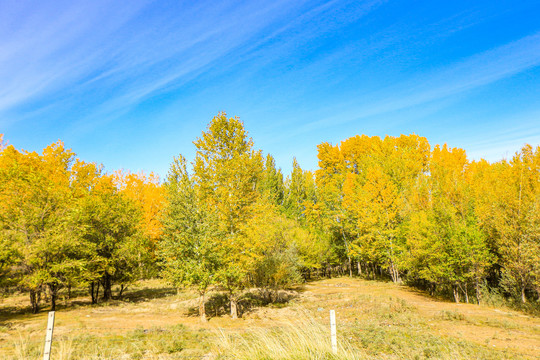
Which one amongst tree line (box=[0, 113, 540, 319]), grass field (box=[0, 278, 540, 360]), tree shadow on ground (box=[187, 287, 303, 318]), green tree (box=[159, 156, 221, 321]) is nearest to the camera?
grass field (box=[0, 278, 540, 360])

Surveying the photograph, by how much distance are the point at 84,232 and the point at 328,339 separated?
2251cm

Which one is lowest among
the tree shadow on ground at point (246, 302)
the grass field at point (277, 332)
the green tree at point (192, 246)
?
the tree shadow on ground at point (246, 302)

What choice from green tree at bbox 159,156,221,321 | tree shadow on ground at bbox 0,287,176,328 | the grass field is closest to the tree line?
green tree at bbox 159,156,221,321

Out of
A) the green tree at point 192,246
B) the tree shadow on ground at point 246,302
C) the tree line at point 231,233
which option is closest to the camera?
the green tree at point 192,246

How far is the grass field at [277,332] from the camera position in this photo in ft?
20.6

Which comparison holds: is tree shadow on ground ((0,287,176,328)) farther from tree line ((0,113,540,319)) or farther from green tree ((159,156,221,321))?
green tree ((159,156,221,321))

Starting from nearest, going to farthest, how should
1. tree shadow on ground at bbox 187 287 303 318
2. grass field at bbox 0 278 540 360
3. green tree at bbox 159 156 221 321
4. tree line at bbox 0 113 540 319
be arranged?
grass field at bbox 0 278 540 360, green tree at bbox 159 156 221 321, tree line at bbox 0 113 540 319, tree shadow on ground at bbox 187 287 303 318

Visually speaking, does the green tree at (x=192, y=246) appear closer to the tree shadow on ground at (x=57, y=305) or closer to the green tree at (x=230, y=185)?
the green tree at (x=230, y=185)

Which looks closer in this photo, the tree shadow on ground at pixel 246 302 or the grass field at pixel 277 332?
the grass field at pixel 277 332

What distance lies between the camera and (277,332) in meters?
8.80

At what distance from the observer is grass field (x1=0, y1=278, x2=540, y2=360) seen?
20.6 feet

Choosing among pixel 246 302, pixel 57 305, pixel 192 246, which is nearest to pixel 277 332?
pixel 192 246

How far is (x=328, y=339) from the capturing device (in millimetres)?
6113

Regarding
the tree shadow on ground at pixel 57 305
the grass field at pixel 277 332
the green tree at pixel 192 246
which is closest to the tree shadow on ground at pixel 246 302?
the grass field at pixel 277 332
